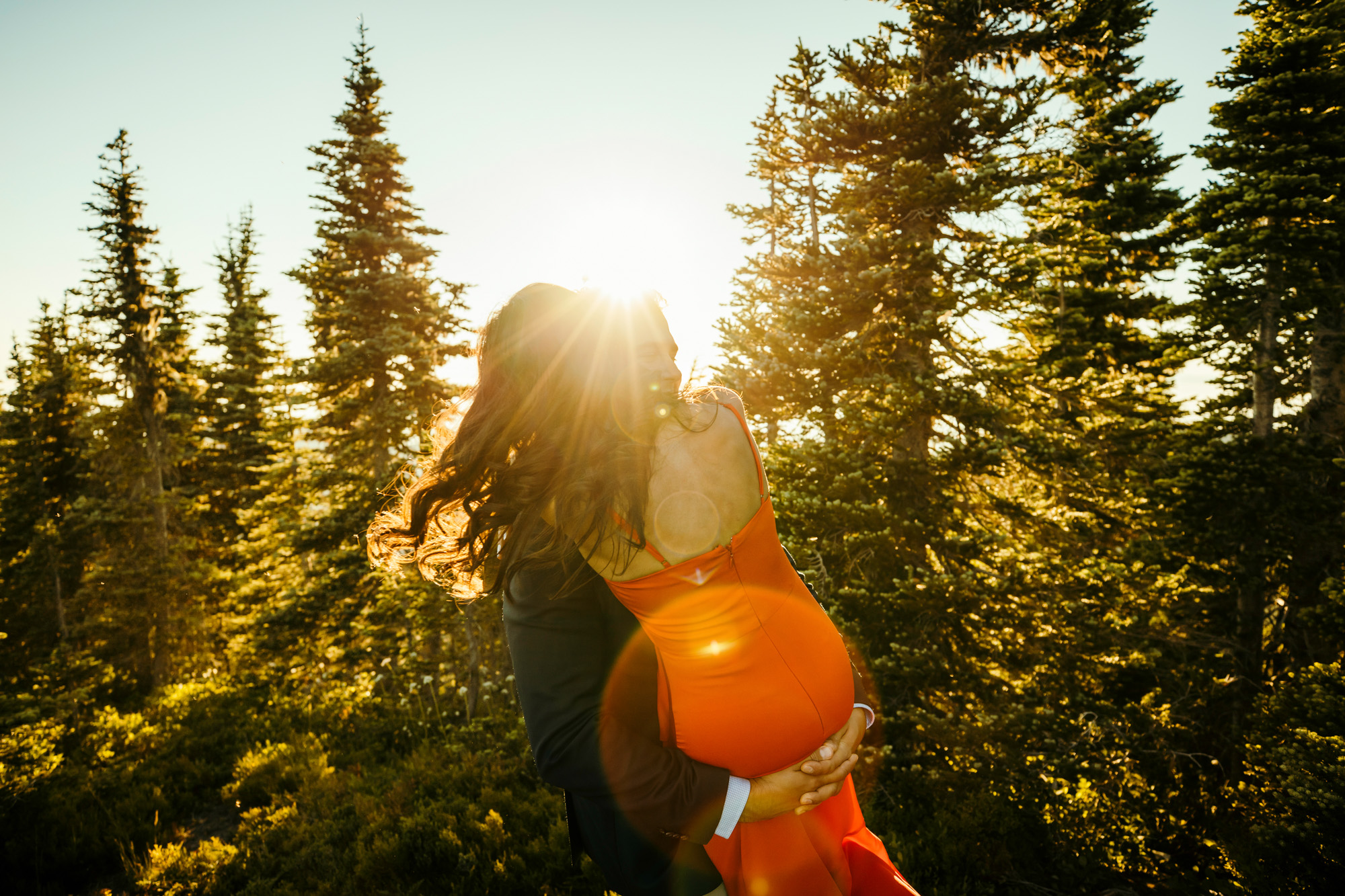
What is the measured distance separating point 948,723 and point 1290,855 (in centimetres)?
306

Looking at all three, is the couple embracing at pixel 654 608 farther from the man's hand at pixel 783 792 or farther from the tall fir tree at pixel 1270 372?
the tall fir tree at pixel 1270 372

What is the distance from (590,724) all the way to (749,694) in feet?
1.59

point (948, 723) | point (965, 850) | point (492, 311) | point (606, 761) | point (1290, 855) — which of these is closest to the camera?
point (606, 761)

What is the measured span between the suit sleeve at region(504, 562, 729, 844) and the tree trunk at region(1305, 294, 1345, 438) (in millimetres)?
13688

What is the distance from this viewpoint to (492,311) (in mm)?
1813

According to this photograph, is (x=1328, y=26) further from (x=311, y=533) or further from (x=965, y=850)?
(x=311, y=533)

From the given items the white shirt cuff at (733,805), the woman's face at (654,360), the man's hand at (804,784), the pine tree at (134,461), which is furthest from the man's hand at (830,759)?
the pine tree at (134,461)

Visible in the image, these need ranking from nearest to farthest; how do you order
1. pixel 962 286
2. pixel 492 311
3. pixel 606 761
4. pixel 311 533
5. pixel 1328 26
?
pixel 606 761 → pixel 492 311 → pixel 962 286 → pixel 1328 26 → pixel 311 533

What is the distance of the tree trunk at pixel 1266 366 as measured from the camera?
9.53 m

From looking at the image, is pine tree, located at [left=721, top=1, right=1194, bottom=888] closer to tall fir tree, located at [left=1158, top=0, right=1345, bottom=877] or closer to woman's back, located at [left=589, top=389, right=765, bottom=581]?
tall fir tree, located at [left=1158, top=0, right=1345, bottom=877]

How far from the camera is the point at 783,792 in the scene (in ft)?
5.29

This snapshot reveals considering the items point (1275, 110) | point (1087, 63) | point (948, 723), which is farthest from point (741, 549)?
point (1275, 110)

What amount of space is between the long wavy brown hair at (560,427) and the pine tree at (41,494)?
2723cm

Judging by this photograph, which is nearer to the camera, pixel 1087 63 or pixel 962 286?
pixel 962 286
